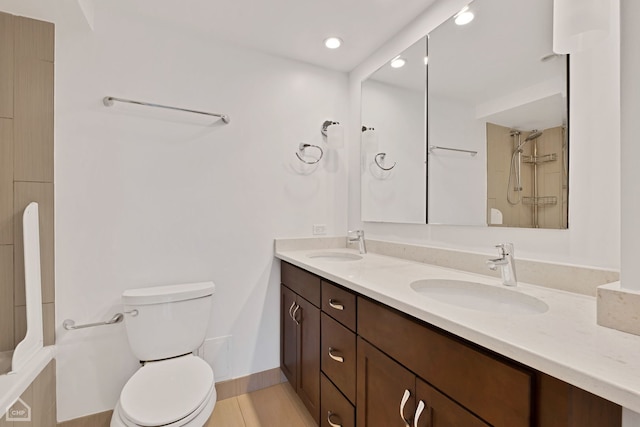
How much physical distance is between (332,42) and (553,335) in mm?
1920

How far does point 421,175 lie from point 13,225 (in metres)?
2.13

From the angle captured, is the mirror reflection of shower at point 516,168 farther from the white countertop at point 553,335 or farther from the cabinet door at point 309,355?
the cabinet door at point 309,355

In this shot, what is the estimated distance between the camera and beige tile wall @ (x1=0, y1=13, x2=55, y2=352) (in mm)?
1421

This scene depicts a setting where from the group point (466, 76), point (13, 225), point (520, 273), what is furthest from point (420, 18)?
point (13, 225)

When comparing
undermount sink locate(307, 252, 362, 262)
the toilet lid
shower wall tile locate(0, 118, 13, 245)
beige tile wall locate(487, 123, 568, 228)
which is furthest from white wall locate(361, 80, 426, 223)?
shower wall tile locate(0, 118, 13, 245)

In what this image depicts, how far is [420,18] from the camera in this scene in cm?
170

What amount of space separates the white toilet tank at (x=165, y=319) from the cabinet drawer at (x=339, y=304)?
0.70 meters

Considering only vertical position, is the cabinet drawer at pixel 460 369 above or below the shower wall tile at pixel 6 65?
below

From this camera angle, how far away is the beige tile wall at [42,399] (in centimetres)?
128

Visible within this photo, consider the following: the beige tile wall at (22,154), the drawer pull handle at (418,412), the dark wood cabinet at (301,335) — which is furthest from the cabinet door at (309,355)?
the beige tile wall at (22,154)

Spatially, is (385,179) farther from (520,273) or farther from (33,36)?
(33,36)

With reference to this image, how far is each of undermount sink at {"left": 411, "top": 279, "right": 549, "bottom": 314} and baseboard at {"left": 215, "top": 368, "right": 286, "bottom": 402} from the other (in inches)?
51.9

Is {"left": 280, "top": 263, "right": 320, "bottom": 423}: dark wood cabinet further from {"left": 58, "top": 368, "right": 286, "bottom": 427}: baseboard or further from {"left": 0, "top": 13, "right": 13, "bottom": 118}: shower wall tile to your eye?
{"left": 0, "top": 13, "right": 13, "bottom": 118}: shower wall tile

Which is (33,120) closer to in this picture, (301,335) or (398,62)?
(301,335)
